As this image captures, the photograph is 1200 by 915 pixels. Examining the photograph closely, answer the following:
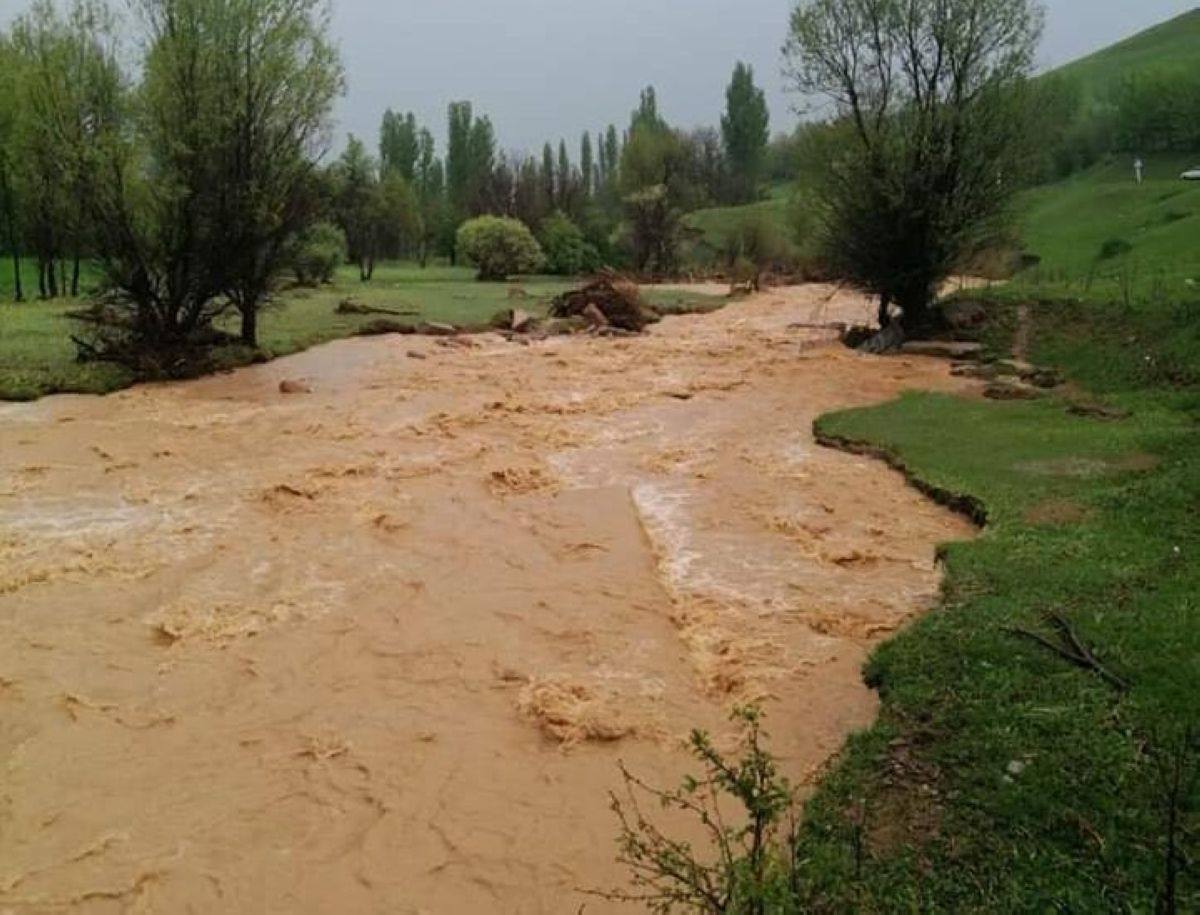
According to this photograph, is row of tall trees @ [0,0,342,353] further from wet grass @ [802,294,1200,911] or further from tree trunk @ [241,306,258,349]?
wet grass @ [802,294,1200,911]

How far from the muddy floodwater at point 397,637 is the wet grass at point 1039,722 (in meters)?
0.53

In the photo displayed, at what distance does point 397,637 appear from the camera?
7.26 meters

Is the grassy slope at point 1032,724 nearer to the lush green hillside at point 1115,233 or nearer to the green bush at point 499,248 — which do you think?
the lush green hillside at point 1115,233

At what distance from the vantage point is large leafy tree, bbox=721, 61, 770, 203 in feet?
281

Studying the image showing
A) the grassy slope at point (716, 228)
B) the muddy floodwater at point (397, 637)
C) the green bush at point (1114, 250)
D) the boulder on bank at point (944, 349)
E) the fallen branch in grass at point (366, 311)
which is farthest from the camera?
the grassy slope at point (716, 228)

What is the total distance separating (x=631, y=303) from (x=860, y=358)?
927 centimetres

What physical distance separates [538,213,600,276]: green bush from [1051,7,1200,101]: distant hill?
47720mm

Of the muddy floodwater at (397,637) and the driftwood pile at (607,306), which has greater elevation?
the driftwood pile at (607,306)

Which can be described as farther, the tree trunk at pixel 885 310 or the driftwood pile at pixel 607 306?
the driftwood pile at pixel 607 306

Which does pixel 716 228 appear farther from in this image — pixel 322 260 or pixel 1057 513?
pixel 1057 513

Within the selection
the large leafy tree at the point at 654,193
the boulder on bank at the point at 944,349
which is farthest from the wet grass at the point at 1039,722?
the large leafy tree at the point at 654,193

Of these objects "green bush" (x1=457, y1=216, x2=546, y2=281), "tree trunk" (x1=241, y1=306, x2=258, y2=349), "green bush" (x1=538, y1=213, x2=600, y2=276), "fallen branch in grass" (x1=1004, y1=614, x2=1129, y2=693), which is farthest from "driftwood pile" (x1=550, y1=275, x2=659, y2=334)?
"green bush" (x1=538, y1=213, x2=600, y2=276)

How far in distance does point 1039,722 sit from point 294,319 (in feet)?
82.7

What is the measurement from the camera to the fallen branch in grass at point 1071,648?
213 inches
